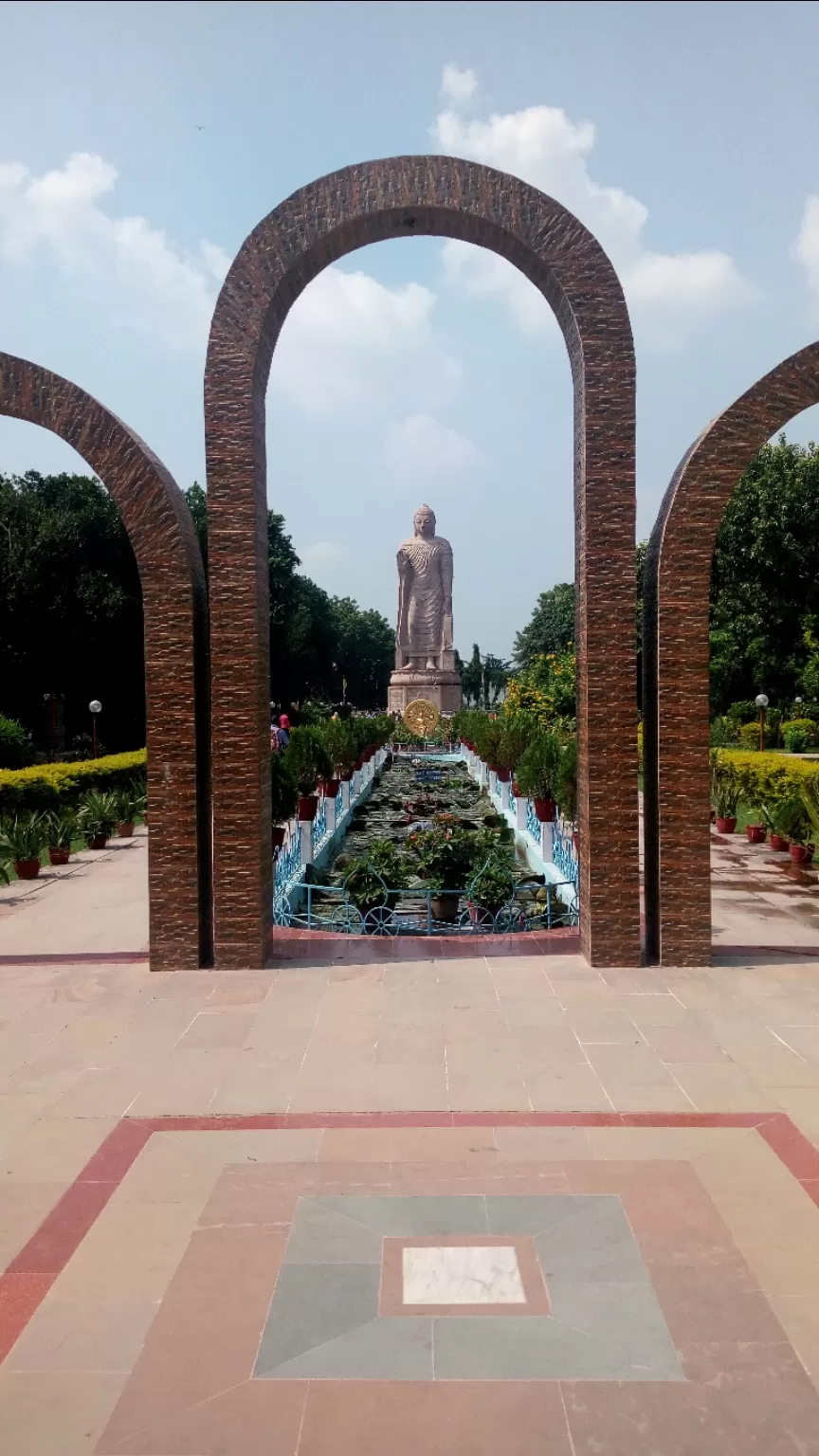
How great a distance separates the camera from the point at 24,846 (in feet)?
36.9

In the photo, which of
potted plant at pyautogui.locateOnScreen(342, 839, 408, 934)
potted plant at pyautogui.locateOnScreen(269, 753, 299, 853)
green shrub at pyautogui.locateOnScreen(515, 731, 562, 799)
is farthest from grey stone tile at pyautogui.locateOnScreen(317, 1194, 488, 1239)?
green shrub at pyautogui.locateOnScreen(515, 731, 562, 799)

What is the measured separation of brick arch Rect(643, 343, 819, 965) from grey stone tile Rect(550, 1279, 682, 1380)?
369 cm

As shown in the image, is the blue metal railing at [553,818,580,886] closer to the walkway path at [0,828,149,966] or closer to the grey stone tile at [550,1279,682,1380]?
the walkway path at [0,828,149,966]

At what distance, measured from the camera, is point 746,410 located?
6.47 metres

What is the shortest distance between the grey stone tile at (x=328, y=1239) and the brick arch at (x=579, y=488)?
322cm

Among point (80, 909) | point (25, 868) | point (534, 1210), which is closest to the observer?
point (534, 1210)

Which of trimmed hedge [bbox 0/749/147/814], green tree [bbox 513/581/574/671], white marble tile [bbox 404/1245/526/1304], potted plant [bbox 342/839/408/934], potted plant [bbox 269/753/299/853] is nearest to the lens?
white marble tile [bbox 404/1245/526/1304]

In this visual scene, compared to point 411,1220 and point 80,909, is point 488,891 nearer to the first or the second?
point 80,909

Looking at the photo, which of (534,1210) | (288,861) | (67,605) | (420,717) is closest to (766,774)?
(288,861)

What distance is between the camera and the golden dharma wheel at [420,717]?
91.4 ft

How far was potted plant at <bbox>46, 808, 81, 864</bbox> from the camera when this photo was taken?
11969 millimetres

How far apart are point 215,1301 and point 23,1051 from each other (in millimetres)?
2659

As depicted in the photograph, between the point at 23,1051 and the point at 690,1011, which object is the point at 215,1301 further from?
the point at 690,1011

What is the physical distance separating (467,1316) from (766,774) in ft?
41.0
